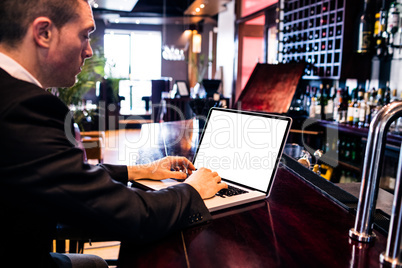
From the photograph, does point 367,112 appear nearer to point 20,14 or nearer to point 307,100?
point 307,100

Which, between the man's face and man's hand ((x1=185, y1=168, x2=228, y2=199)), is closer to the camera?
the man's face

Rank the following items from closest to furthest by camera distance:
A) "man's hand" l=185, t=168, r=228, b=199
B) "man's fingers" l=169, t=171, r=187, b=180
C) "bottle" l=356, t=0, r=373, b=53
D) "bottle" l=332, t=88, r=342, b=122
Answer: "man's hand" l=185, t=168, r=228, b=199 → "man's fingers" l=169, t=171, r=187, b=180 → "bottle" l=356, t=0, r=373, b=53 → "bottle" l=332, t=88, r=342, b=122

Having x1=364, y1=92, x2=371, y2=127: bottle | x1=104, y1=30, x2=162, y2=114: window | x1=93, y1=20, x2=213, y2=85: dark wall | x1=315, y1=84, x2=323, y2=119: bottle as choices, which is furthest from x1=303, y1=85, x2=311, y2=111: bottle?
x1=104, y1=30, x2=162, y2=114: window

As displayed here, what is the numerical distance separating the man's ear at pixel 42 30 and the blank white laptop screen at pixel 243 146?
2.50ft

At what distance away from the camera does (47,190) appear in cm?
77

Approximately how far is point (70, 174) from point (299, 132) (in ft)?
11.6

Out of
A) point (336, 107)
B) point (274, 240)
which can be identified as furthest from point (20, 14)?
point (336, 107)

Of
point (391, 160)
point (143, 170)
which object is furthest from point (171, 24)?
point (143, 170)

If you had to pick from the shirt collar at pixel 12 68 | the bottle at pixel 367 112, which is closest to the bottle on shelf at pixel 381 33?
the bottle at pixel 367 112

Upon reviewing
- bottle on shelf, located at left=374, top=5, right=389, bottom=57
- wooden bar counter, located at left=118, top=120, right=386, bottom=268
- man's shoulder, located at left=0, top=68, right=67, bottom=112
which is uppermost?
bottle on shelf, located at left=374, top=5, right=389, bottom=57

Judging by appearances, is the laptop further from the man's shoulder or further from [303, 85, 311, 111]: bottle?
[303, 85, 311, 111]: bottle

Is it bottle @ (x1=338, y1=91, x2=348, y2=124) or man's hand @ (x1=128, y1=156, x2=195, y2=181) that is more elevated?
bottle @ (x1=338, y1=91, x2=348, y2=124)

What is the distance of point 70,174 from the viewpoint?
781 millimetres

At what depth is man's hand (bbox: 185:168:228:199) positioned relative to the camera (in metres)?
1.13
